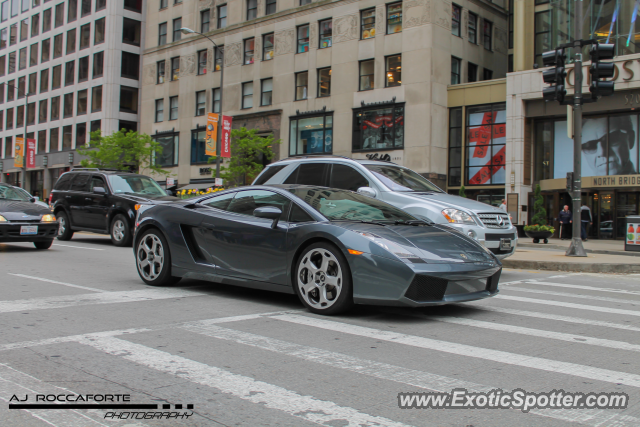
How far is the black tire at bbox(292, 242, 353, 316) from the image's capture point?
589 cm

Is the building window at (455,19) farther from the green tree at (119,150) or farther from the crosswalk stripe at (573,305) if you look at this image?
the crosswalk stripe at (573,305)

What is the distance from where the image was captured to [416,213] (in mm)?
9805

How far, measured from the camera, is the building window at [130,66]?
5541cm

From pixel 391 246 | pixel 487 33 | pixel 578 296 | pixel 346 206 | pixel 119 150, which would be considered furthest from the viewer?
pixel 119 150

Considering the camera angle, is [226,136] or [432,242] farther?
[226,136]

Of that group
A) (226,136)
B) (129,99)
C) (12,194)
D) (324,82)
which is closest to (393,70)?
(324,82)

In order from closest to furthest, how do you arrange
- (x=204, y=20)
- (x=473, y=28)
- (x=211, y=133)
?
(x=211, y=133), (x=473, y=28), (x=204, y=20)

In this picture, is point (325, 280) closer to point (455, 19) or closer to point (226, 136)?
point (226, 136)

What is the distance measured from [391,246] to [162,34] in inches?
1967

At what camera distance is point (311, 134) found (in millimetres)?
39500

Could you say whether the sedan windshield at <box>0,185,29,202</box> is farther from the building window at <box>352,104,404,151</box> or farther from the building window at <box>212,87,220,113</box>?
the building window at <box>212,87,220,113</box>

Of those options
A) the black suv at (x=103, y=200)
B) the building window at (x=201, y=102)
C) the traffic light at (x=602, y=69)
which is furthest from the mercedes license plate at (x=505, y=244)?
the building window at (x=201, y=102)

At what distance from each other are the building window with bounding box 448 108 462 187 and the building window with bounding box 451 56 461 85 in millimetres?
2055

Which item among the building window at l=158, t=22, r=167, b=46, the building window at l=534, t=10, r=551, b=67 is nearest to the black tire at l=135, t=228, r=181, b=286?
the building window at l=534, t=10, r=551, b=67
